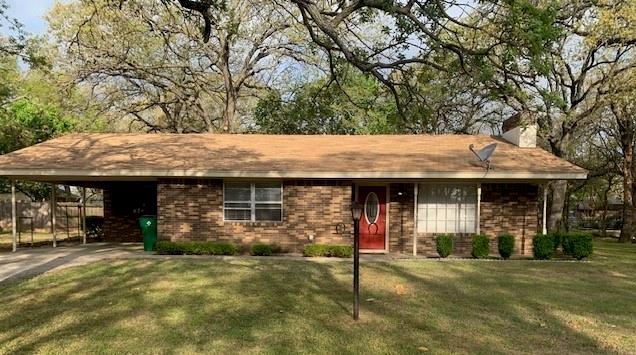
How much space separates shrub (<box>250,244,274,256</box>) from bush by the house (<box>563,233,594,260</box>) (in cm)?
781

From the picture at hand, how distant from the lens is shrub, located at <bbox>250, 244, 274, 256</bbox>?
13.1 m

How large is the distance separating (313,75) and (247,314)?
64.0ft

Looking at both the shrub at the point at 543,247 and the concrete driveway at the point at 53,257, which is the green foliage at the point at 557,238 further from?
the concrete driveway at the point at 53,257

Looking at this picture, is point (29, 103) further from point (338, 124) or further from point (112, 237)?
point (338, 124)

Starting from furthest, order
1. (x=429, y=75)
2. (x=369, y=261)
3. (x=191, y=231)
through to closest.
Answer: (x=191, y=231) → (x=369, y=261) → (x=429, y=75)

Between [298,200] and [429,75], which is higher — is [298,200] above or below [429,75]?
below

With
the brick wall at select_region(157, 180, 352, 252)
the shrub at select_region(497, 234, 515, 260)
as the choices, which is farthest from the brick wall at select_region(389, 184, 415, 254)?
the shrub at select_region(497, 234, 515, 260)

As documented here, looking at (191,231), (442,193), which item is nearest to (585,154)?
(442,193)

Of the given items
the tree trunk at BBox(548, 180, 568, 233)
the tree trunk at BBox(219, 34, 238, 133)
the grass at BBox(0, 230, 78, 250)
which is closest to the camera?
the grass at BBox(0, 230, 78, 250)

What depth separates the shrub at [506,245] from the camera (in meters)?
13.2

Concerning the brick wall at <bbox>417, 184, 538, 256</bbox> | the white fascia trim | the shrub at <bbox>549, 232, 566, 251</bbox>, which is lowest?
the shrub at <bbox>549, 232, 566, 251</bbox>

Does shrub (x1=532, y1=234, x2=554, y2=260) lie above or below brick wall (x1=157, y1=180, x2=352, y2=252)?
below

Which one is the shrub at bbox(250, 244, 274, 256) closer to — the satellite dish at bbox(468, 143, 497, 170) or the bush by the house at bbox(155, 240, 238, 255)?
the bush by the house at bbox(155, 240, 238, 255)

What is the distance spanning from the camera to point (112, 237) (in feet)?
55.1
